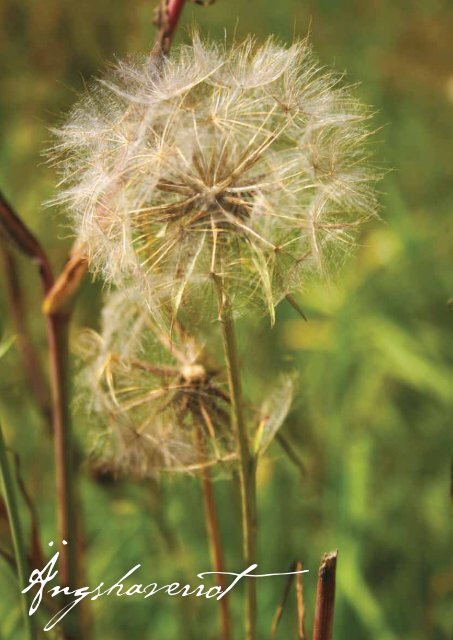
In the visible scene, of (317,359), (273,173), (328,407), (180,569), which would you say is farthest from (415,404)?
(273,173)

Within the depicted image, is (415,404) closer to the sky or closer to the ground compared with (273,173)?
closer to the ground

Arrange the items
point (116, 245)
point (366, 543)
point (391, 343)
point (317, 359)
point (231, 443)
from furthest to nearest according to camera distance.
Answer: point (317, 359) → point (391, 343) → point (366, 543) → point (231, 443) → point (116, 245)

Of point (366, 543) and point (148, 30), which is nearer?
point (366, 543)

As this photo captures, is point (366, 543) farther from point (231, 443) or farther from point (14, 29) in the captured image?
point (14, 29)

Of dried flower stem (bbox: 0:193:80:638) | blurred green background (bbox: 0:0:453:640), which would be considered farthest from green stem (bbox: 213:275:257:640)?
blurred green background (bbox: 0:0:453:640)

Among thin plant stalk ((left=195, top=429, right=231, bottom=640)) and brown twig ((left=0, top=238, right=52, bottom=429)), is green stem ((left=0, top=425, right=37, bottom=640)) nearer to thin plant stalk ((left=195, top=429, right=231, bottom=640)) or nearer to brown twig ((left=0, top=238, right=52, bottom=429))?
thin plant stalk ((left=195, top=429, right=231, bottom=640))

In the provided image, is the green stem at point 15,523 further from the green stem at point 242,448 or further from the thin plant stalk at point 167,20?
the thin plant stalk at point 167,20

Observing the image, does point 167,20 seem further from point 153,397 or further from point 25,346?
point 25,346
